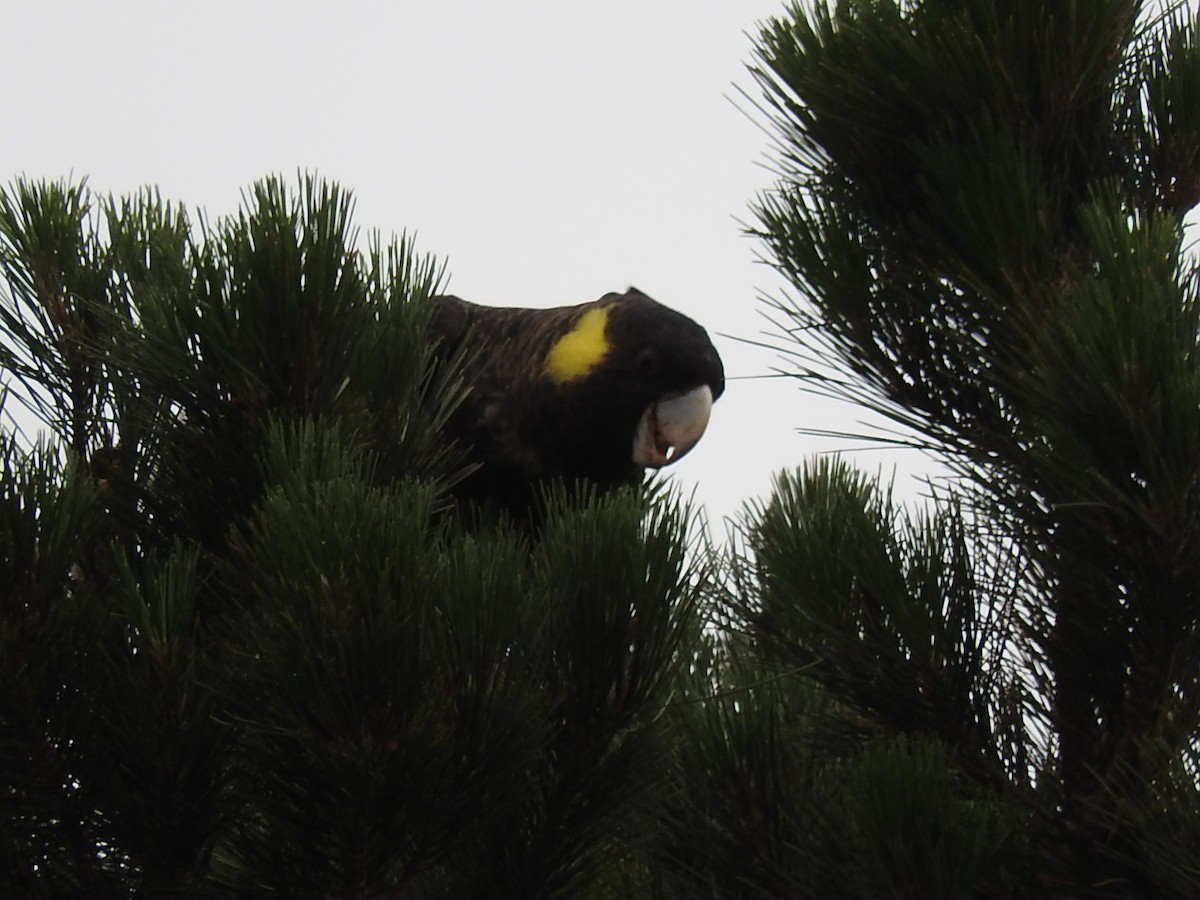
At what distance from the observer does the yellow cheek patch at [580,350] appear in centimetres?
347

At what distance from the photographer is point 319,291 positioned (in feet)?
5.77

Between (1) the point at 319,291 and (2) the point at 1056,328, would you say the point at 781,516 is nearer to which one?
(2) the point at 1056,328

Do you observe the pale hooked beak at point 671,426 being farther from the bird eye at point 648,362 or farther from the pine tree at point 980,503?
the pine tree at point 980,503

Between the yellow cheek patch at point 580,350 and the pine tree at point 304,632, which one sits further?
Answer: the yellow cheek patch at point 580,350

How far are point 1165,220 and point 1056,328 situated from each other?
0.18m

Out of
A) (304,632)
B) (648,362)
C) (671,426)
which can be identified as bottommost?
(304,632)

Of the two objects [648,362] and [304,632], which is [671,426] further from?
[304,632]

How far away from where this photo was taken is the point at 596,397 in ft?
11.3

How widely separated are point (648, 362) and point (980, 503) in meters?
1.71

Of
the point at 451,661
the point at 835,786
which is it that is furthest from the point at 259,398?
the point at 835,786

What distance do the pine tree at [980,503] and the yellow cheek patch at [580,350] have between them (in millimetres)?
1367

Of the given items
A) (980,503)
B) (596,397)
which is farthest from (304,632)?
(596,397)

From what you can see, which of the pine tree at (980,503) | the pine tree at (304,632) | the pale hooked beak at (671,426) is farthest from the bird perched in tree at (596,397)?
the pine tree at (304,632)

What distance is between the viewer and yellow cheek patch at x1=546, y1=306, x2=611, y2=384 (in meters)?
3.47
